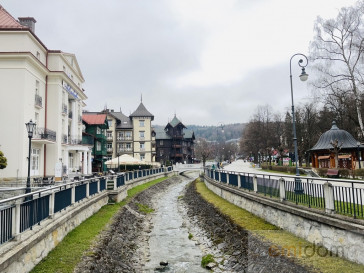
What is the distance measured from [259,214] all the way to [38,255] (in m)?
8.97

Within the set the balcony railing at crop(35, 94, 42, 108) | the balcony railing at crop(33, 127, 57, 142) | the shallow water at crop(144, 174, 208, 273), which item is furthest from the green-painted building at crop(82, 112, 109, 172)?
the shallow water at crop(144, 174, 208, 273)

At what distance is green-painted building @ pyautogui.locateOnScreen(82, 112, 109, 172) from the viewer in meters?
46.1

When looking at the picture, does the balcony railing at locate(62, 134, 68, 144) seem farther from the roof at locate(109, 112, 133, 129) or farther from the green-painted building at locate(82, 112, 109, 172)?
the roof at locate(109, 112, 133, 129)

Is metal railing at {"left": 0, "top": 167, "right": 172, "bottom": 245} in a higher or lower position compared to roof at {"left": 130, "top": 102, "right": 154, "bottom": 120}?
lower

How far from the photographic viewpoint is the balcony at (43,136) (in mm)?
25666

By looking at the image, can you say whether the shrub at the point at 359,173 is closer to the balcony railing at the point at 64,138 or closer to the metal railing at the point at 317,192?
the metal railing at the point at 317,192

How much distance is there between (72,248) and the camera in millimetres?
8547

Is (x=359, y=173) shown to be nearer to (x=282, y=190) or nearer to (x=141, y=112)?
(x=282, y=190)

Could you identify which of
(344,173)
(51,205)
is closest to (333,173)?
(344,173)

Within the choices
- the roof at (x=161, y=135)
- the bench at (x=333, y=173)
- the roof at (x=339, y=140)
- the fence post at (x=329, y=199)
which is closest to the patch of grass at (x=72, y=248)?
the fence post at (x=329, y=199)

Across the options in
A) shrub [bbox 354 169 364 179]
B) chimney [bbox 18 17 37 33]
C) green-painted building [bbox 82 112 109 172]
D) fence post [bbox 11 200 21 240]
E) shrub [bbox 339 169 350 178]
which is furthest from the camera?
green-painted building [bbox 82 112 109 172]

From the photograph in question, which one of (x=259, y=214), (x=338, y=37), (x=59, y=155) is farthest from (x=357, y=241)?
(x=59, y=155)

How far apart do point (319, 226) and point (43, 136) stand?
25.5m

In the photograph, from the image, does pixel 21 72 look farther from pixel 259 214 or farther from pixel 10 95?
pixel 259 214
